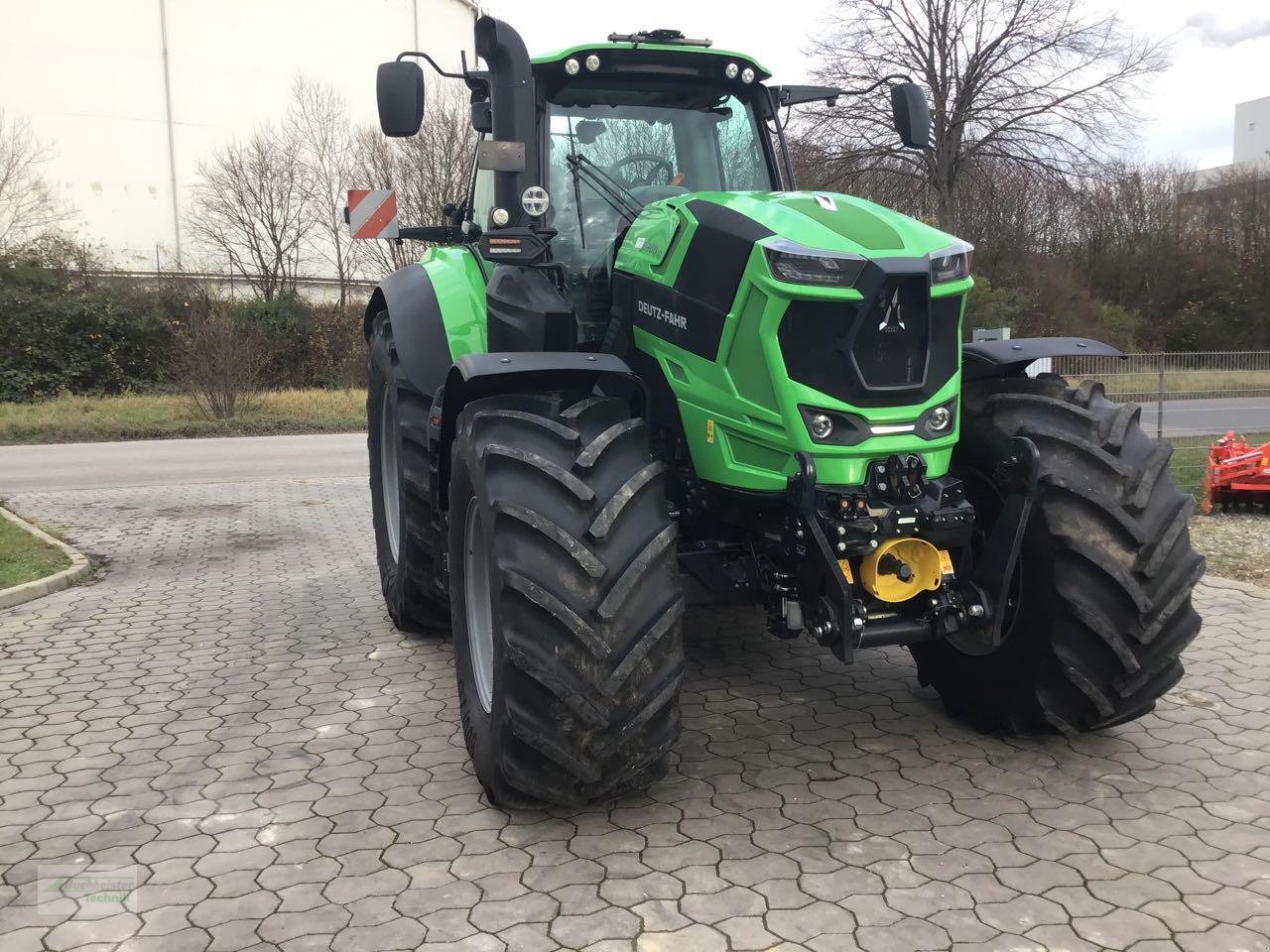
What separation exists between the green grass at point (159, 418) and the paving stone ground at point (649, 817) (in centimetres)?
1262

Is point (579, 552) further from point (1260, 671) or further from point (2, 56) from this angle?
point (2, 56)

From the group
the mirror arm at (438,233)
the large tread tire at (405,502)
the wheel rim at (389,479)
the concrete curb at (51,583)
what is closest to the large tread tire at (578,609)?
the large tread tire at (405,502)

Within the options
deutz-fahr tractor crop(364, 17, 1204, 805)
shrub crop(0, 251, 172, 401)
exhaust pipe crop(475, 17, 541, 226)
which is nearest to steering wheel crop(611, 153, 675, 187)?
deutz-fahr tractor crop(364, 17, 1204, 805)

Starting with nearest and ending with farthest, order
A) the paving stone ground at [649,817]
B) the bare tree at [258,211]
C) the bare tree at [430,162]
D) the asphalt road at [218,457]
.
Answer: the paving stone ground at [649,817]
the asphalt road at [218,457]
the bare tree at [430,162]
the bare tree at [258,211]

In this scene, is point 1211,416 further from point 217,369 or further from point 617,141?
point 217,369

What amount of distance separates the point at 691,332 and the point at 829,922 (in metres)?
2.00

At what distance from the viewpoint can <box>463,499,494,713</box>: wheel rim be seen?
388 cm

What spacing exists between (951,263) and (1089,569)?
46.4 inches

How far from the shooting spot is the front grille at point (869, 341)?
348 cm

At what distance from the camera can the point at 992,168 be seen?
78.0ft

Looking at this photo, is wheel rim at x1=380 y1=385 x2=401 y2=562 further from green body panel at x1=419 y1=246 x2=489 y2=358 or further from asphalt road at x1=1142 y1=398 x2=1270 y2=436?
asphalt road at x1=1142 y1=398 x2=1270 y2=436

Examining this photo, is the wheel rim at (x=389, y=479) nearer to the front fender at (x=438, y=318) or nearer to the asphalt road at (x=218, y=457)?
the front fender at (x=438, y=318)

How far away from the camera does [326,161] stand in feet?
93.7

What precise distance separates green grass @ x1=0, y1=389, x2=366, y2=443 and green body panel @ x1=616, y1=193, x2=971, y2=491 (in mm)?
15242
